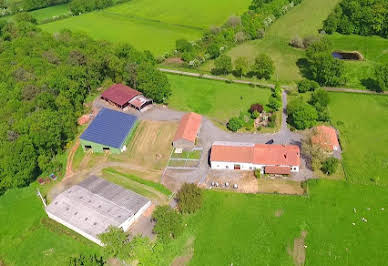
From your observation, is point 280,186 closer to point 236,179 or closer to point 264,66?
point 236,179

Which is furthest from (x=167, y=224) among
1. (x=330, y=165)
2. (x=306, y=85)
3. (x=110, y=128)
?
(x=306, y=85)

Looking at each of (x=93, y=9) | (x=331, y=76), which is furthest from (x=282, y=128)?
(x=93, y=9)

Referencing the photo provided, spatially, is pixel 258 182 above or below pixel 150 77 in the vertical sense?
below

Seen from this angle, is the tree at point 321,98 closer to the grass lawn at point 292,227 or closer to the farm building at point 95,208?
the grass lawn at point 292,227

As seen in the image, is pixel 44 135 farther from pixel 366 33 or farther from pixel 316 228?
pixel 366 33

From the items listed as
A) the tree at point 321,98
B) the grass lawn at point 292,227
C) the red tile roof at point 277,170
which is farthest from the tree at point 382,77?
the red tile roof at point 277,170

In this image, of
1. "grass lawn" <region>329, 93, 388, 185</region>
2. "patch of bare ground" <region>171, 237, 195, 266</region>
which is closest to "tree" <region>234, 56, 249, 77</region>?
"grass lawn" <region>329, 93, 388, 185</region>

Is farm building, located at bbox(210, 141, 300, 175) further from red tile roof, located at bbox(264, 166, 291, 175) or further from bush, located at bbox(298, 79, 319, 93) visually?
bush, located at bbox(298, 79, 319, 93)
